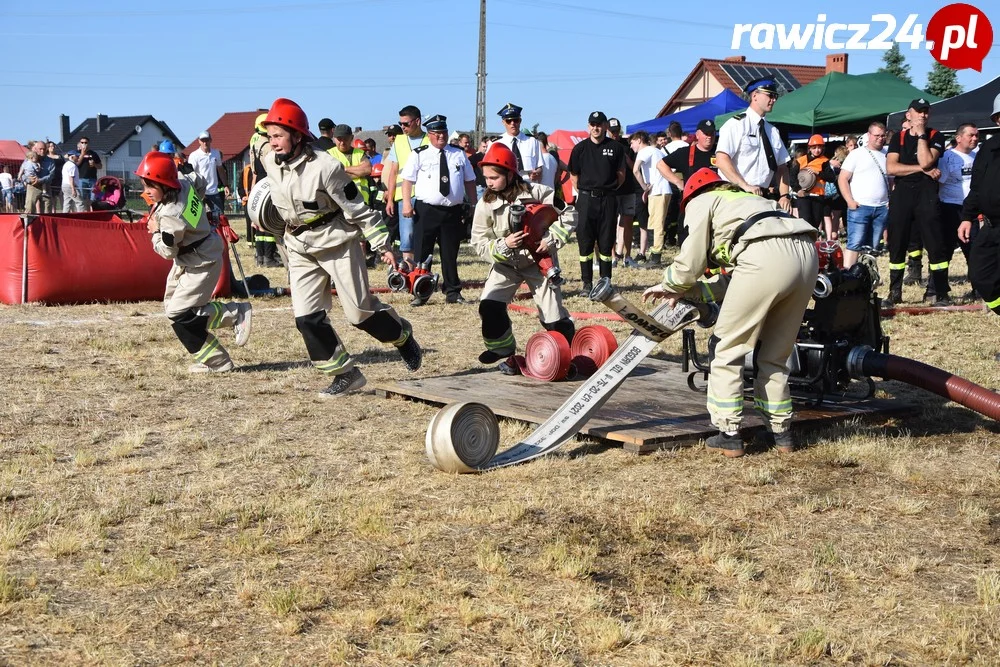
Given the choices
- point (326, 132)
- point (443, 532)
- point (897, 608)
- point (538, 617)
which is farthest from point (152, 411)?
point (326, 132)

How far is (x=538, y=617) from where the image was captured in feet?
13.3

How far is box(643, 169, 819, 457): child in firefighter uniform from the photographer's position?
590 cm

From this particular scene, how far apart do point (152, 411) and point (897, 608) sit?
16.6ft

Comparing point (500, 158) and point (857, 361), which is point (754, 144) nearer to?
point (500, 158)

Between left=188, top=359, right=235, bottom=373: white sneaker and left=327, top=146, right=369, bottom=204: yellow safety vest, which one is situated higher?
left=327, top=146, right=369, bottom=204: yellow safety vest

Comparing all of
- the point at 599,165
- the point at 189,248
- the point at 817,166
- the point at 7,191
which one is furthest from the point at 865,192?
the point at 7,191

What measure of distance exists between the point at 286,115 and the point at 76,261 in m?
6.21

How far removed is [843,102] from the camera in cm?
2284

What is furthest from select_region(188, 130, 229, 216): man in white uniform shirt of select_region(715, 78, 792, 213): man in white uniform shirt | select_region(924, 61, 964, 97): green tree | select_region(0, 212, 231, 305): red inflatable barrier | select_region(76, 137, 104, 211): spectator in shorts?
select_region(924, 61, 964, 97): green tree

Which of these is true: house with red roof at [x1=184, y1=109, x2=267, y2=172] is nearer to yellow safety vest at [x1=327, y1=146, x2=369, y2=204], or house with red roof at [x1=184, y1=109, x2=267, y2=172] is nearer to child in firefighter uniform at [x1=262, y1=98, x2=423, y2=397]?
yellow safety vest at [x1=327, y1=146, x2=369, y2=204]

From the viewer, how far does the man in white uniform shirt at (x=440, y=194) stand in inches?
508

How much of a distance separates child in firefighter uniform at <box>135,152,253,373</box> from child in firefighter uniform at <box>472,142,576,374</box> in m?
2.07

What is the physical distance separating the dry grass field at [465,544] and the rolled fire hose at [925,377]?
12.3 inches

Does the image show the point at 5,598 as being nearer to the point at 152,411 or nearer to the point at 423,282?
the point at 152,411
